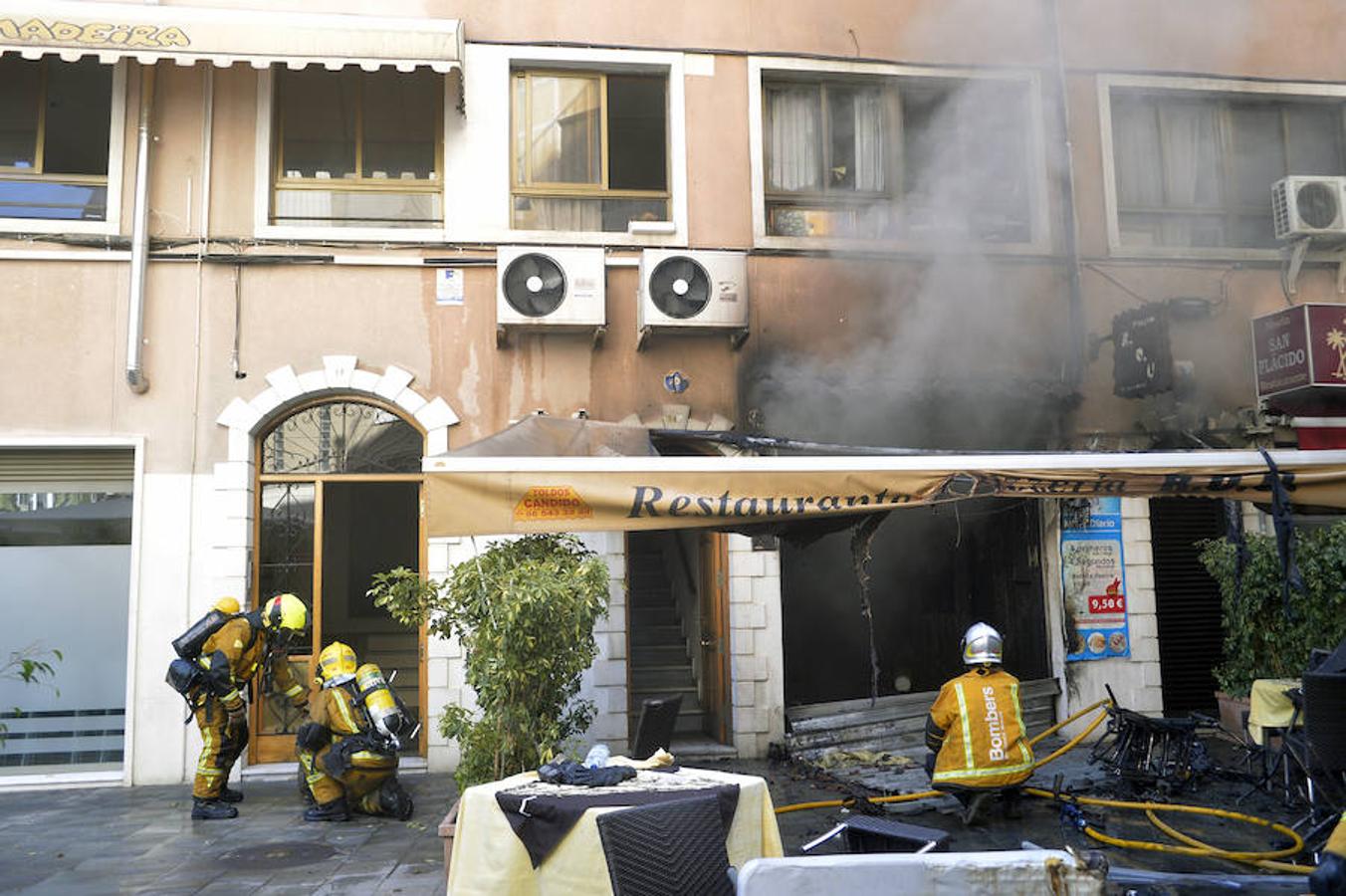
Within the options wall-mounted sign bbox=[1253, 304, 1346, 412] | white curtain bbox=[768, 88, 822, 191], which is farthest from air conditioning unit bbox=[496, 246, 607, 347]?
wall-mounted sign bbox=[1253, 304, 1346, 412]

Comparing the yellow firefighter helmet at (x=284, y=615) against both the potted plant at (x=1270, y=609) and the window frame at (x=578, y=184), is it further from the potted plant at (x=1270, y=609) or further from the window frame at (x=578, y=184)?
the potted plant at (x=1270, y=609)

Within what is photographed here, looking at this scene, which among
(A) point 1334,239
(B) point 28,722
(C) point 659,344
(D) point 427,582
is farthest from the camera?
(A) point 1334,239

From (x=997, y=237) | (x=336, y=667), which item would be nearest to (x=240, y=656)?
(x=336, y=667)

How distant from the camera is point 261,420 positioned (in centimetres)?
930

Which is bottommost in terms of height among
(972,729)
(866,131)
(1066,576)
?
(972,729)

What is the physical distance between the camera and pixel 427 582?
6711 millimetres

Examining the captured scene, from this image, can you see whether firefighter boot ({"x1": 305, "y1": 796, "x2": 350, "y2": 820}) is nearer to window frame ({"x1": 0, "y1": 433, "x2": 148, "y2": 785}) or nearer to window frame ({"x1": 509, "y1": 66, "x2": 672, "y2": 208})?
window frame ({"x1": 0, "y1": 433, "x2": 148, "y2": 785})

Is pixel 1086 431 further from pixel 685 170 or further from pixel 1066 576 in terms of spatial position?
pixel 685 170

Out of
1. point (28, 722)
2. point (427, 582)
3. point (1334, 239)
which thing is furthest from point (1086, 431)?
point (28, 722)

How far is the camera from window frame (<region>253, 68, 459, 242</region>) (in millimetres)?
9531

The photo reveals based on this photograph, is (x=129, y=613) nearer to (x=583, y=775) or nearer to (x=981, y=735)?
(x=583, y=775)

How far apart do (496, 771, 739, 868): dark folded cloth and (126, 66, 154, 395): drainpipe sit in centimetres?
659

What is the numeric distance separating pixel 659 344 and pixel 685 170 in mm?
1733

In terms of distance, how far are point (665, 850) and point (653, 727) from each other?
2809mm
